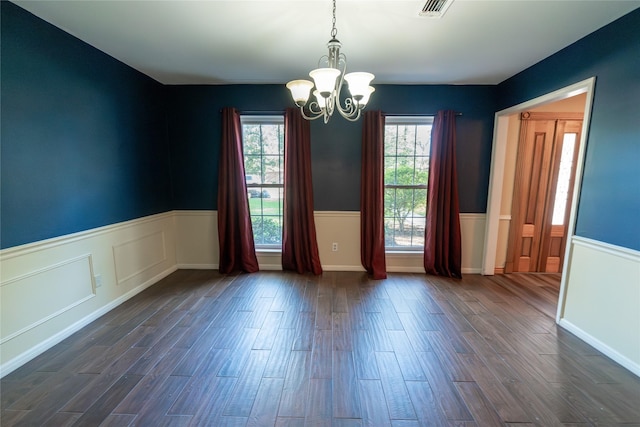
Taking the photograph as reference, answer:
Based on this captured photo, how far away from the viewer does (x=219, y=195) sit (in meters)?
3.55

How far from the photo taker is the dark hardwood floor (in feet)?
4.99

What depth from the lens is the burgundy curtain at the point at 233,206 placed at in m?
3.47

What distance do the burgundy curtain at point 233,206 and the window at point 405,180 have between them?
1977mm

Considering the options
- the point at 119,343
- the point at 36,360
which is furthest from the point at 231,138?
the point at 36,360

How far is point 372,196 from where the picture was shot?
3.53 meters

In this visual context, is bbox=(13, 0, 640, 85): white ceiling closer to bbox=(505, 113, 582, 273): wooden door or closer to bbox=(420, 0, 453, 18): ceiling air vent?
bbox=(420, 0, 453, 18): ceiling air vent

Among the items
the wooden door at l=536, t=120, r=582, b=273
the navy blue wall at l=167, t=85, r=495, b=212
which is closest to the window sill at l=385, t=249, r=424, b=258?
the navy blue wall at l=167, t=85, r=495, b=212

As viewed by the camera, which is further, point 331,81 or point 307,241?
point 307,241

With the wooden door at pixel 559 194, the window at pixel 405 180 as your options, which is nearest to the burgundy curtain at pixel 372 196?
the window at pixel 405 180

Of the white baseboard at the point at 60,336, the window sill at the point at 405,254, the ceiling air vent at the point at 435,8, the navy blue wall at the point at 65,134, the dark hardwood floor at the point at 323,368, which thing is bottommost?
the dark hardwood floor at the point at 323,368

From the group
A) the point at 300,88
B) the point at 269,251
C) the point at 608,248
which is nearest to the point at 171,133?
the point at 269,251

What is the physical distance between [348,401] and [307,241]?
2.21m

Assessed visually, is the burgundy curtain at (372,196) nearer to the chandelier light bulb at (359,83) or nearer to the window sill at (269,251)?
the window sill at (269,251)

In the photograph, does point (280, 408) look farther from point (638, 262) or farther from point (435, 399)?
point (638, 262)
